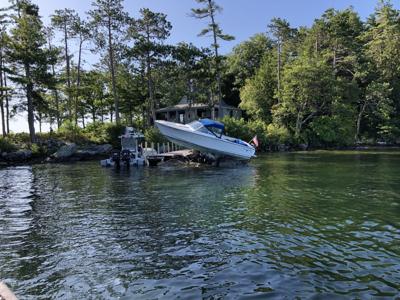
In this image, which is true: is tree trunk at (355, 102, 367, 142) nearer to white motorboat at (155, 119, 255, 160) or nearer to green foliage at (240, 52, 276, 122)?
green foliage at (240, 52, 276, 122)

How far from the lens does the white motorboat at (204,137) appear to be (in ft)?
89.7

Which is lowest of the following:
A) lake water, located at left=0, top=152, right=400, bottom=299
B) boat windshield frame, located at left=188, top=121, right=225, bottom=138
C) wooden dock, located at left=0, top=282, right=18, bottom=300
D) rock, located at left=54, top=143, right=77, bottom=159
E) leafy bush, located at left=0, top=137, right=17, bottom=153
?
lake water, located at left=0, top=152, right=400, bottom=299

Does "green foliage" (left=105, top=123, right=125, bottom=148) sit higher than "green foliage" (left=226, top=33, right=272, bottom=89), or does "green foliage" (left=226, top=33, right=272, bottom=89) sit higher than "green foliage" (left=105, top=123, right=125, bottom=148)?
"green foliage" (left=226, top=33, right=272, bottom=89)

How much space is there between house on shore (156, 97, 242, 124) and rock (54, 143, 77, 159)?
2140cm

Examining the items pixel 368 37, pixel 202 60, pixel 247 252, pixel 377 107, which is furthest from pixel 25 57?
pixel 368 37

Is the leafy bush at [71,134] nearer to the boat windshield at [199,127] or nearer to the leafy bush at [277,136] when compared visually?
the boat windshield at [199,127]

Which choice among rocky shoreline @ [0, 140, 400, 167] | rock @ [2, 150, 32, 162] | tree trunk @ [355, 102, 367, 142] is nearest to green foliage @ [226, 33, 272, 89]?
tree trunk @ [355, 102, 367, 142]

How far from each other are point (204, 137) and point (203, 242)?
729 inches

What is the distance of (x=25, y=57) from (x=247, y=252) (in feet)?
107

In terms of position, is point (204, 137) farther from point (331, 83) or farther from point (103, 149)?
point (331, 83)

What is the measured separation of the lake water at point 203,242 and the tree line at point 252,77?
26.1 meters

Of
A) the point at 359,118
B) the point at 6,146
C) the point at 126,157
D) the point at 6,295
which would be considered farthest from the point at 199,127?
the point at 359,118

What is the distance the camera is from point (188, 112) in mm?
55250

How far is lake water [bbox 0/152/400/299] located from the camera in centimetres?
651
